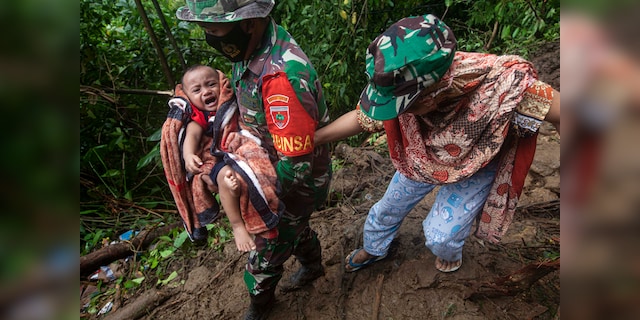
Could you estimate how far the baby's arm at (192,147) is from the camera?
1.73 meters

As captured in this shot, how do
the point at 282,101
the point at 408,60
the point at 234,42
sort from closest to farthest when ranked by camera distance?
the point at 408,60 → the point at 282,101 → the point at 234,42

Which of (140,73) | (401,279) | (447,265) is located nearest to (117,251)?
(140,73)

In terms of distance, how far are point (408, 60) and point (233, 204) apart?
97 cm

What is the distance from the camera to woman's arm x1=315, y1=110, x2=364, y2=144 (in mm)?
1803

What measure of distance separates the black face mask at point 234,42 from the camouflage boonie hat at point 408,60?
622 millimetres

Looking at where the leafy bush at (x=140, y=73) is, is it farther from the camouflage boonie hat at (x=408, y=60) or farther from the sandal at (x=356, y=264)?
the camouflage boonie hat at (x=408, y=60)

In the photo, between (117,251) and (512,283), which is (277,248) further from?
(117,251)

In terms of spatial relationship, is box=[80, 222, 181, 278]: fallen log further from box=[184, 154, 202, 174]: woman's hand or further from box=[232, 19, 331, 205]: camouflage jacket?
box=[232, 19, 331, 205]: camouflage jacket

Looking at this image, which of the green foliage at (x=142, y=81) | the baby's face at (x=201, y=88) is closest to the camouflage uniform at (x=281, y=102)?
the baby's face at (x=201, y=88)

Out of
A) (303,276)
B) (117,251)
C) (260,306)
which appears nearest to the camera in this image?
(260,306)

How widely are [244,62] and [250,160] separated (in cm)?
50

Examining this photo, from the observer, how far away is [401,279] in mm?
2562

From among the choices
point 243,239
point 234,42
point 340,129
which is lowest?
point 243,239
